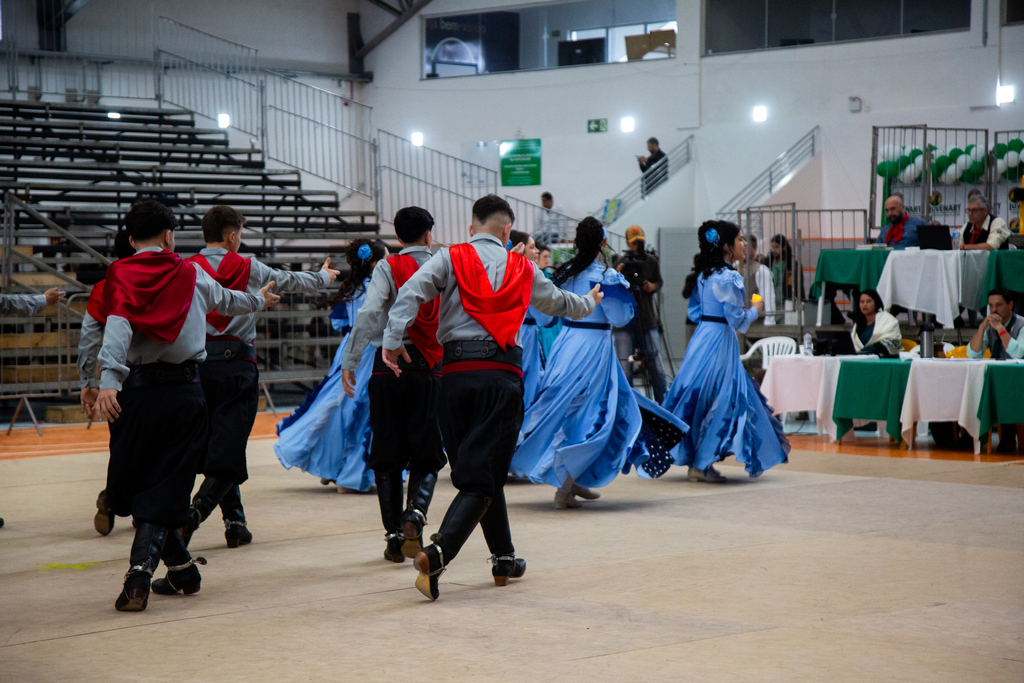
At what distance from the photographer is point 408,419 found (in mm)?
5234

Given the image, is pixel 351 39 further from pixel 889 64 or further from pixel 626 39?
pixel 889 64

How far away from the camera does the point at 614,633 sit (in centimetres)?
383

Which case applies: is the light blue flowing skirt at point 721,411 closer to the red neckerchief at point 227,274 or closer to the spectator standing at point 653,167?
the red neckerchief at point 227,274

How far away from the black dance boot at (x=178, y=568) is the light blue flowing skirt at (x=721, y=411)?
3857 mm

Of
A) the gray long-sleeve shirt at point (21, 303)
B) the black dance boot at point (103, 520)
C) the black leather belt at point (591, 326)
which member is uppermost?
the gray long-sleeve shirt at point (21, 303)

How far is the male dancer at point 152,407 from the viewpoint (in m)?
4.28

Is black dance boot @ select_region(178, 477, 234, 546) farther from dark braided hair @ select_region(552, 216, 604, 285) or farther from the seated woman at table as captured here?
the seated woman at table

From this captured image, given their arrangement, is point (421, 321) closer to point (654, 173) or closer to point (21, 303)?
point (21, 303)

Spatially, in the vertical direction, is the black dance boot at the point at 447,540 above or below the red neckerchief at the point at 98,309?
below

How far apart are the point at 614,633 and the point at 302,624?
1140 millimetres

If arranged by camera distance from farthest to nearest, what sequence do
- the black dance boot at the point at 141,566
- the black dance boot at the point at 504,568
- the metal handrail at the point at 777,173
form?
the metal handrail at the point at 777,173, the black dance boot at the point at 504,568, the black dance boot at the point at 141,566

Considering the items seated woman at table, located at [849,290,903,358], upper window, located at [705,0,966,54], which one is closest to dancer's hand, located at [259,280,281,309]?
seated woman at table, located at [849,290,903,358]

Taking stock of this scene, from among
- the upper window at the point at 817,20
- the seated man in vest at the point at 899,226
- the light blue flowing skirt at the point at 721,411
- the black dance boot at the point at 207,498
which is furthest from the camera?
the upper window at the point at 817,20

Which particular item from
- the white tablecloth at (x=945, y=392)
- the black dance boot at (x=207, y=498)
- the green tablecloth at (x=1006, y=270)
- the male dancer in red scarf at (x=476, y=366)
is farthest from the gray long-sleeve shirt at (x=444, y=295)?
the green tablecloth at (x=1006, y=270)
